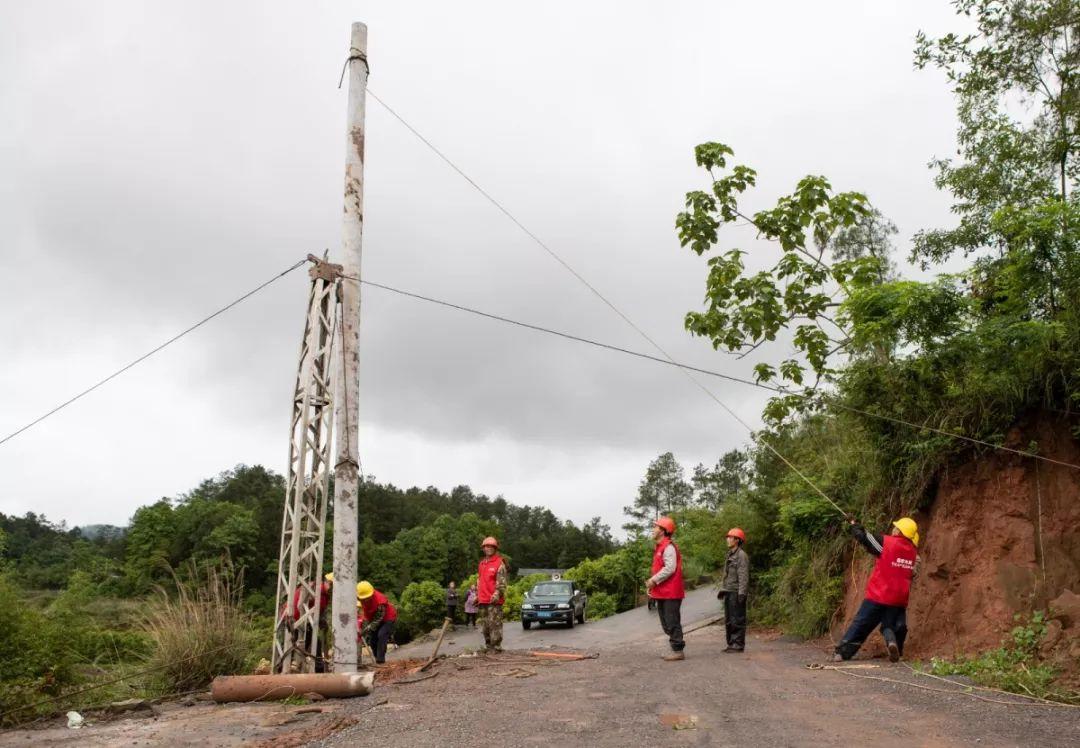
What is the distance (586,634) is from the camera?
25828 millimetres

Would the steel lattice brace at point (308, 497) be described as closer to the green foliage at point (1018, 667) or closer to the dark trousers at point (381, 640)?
the dark trousers at point (381, 640)

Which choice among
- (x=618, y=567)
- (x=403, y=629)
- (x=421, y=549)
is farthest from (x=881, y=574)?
(x=421, y=549)

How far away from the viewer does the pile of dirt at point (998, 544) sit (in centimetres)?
1002

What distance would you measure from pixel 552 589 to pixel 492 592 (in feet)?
55.7

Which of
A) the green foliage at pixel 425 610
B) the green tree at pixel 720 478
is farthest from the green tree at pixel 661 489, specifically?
the green foliage at pixel 425 610

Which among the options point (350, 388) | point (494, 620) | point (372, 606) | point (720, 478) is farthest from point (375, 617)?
point (720, 478)

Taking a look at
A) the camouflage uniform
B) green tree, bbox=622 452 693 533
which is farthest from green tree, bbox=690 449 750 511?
the camouflage uniform

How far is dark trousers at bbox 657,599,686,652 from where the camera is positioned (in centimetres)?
1160

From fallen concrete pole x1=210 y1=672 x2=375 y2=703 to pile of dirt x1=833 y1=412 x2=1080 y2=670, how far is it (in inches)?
281

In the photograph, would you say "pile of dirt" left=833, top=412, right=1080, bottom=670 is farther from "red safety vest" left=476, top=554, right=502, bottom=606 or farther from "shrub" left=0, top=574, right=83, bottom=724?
"shrub" left=0, top=574, right=83, bottom=724

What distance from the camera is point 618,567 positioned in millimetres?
45781

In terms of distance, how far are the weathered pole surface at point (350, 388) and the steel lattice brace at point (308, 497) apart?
0.59 feet

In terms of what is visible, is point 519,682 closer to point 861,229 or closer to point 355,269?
point 355,269

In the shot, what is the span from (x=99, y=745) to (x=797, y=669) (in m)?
7.62
